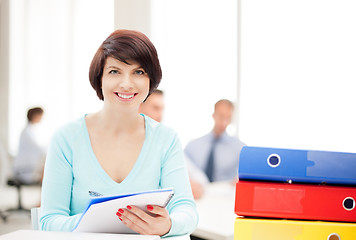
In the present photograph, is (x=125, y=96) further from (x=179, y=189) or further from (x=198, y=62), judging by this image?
(x=198, y=62)

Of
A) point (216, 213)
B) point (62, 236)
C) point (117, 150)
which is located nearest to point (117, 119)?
point (117, 150)

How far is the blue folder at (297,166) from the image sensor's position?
85 cm

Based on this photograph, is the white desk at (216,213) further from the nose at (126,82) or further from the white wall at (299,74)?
the white wall at (299,74)

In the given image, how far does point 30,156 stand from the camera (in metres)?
4.46

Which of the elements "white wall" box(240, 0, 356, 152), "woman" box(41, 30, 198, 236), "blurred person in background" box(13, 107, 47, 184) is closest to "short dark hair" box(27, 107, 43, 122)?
"blurred person in background" box(13, 107, 47, 184)

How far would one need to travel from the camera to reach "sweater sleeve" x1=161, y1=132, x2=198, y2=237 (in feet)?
3.96

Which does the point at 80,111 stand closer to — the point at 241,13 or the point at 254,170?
the point at 241,13

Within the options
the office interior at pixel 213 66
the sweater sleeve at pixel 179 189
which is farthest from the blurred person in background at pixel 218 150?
the sweater sleeve at pixel 179 189

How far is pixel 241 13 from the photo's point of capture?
474cm

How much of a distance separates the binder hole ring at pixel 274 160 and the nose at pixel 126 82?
0.51 m

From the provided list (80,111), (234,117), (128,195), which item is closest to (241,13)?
(234,117)

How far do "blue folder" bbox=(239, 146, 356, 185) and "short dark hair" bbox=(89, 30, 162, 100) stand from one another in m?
0.50

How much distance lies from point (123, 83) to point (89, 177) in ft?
0.90

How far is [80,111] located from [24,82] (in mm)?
740
